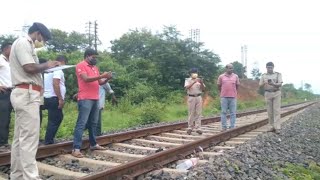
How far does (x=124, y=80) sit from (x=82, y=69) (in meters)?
21.3

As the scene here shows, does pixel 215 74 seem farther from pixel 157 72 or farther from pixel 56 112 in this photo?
pixel 56 112

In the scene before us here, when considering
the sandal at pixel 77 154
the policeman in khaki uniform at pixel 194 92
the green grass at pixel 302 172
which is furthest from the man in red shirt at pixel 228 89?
the sandal at pixel 77 154

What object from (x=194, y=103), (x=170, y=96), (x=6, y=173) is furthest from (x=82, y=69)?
(x=170, y=96)

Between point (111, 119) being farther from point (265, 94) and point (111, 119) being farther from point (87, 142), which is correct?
point (87, 142)

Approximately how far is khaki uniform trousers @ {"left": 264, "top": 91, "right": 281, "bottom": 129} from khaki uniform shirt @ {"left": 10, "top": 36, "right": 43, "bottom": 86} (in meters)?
7.09

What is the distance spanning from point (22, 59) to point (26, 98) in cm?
43

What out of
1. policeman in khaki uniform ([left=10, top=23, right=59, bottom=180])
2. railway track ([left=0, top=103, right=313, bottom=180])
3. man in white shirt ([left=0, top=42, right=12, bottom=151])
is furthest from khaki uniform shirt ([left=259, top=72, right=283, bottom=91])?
policeman in khaki uniform ([left=10, top=23, right=59, bottom=180])

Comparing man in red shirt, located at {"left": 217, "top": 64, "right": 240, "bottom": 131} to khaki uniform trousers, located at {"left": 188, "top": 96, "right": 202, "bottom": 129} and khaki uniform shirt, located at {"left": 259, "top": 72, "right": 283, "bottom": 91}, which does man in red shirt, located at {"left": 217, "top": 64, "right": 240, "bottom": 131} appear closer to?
khaki uniform shirt, located at {"left": 259, "top": 72, "right": 283, "bottom": 91}

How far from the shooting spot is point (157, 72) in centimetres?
3259

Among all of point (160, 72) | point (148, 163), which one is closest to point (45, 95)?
point (148, 163)

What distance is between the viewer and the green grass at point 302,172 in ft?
19.3

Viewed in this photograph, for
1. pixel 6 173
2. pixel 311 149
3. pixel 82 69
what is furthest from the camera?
pixel 311 149

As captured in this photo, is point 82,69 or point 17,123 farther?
point 82,69

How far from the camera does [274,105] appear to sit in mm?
10227
